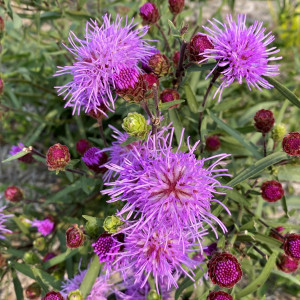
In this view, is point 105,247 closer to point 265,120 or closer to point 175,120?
point 175,120

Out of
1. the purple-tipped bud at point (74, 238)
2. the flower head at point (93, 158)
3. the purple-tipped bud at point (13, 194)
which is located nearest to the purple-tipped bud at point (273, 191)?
the flower head at point (93, 158)

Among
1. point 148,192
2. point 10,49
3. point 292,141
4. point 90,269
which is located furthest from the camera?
point 10,49

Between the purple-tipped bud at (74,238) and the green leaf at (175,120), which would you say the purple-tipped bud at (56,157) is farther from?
the green leaf at (175,120)

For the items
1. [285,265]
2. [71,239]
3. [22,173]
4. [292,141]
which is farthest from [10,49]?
[285,265]

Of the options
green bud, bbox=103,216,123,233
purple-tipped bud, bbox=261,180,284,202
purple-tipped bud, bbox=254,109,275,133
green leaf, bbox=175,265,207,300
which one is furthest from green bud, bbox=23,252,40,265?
purple-tipped bud, bbox=254,109,275,133

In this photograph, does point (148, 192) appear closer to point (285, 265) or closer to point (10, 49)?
point (285, 265)

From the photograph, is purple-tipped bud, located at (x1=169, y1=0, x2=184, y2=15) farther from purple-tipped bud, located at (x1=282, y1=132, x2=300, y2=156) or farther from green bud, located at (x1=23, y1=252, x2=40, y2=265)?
green bud, located at (x1=23, y1=252, x2=40, y2=265)
